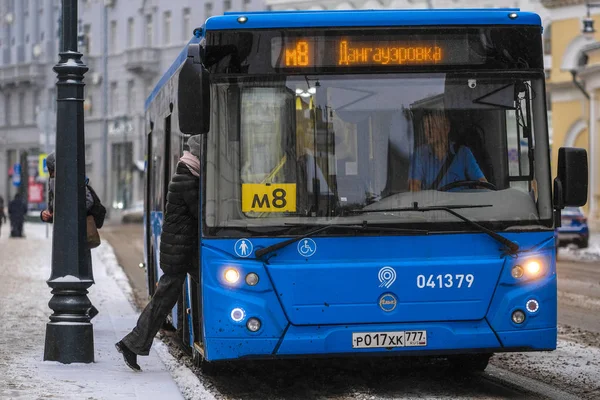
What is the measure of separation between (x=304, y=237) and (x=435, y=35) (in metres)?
1.64

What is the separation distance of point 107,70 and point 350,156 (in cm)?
7388

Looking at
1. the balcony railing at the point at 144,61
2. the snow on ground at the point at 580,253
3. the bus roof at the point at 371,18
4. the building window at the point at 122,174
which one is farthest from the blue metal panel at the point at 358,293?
the balcony railing at the point at 144,61

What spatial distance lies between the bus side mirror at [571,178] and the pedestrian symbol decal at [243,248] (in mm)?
2114

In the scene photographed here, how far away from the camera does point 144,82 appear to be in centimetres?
8381

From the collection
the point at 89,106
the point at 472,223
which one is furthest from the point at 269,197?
the point at 89,106

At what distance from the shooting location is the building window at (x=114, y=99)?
85.7m

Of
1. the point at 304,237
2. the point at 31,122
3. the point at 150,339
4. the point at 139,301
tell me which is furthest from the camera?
the point at 31,122

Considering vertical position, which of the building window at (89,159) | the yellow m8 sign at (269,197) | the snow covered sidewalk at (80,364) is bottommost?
the snow covered sidewalk at (80,364)

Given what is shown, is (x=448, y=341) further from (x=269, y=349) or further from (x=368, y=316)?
(x=269, y=349)

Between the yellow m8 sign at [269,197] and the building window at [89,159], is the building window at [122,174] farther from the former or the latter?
the yellow m8 sign at [269,197]

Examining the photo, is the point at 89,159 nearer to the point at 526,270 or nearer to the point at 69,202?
the point at 69,202

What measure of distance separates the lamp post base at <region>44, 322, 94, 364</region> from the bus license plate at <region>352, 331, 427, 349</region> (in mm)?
2653

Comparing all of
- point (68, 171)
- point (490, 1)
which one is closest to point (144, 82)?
point (490, 1)

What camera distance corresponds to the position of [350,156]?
31.9ft
